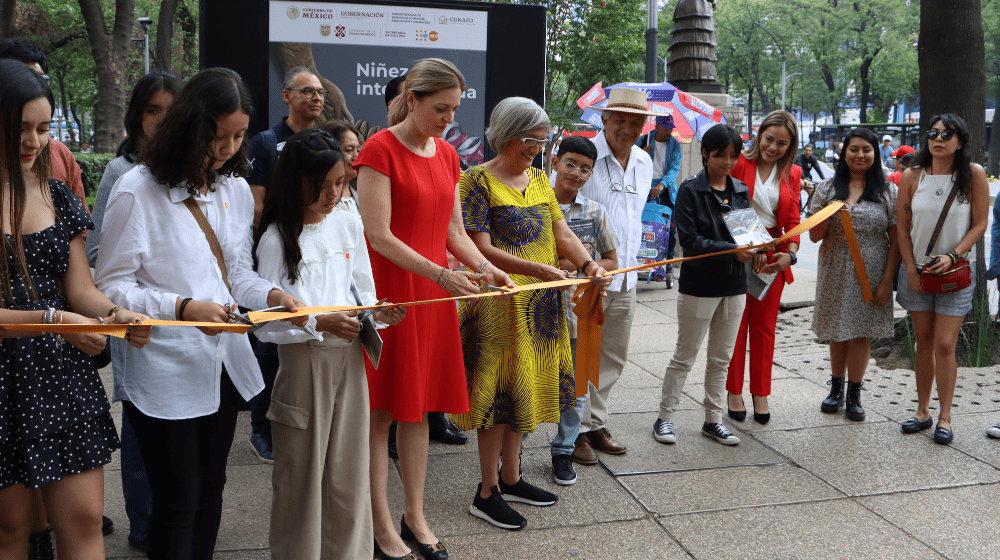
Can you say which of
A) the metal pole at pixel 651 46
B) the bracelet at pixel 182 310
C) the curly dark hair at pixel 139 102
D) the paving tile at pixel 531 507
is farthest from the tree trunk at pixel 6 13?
the bracelet at pixel 182 310

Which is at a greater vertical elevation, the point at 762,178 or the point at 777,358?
the point at 762,178

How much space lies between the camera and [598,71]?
20703 millimetres

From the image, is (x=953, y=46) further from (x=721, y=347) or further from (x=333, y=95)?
(x=333, y=95)

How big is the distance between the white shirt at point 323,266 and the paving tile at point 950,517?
2.75 metres

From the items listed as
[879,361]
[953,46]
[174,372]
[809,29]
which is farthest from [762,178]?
[809,29]

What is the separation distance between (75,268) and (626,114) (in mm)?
3179

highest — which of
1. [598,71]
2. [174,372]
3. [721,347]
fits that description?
[598,71]

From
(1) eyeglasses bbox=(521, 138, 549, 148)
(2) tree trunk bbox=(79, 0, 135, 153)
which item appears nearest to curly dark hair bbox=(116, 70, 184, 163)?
(1) eyeglasses bbox=(521, 138, 549, 148)

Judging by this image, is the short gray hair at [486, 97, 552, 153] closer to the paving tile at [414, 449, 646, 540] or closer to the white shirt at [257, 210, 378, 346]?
the white shirt at [257, 210, 378, 346]

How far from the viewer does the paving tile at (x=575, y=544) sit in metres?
3.62

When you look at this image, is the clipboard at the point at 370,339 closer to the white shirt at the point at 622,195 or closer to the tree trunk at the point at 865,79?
the white shirt at the point at 622,195

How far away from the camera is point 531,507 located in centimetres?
413

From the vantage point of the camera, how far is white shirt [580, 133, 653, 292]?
4820mm

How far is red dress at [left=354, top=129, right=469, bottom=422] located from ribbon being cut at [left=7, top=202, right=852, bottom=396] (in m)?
0.13
